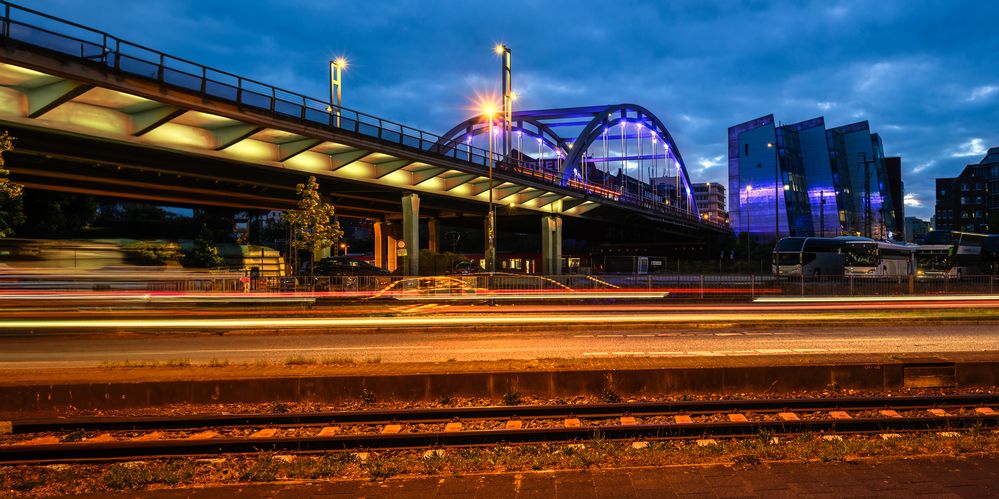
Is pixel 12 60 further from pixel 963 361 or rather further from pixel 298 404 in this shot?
pixel 963 361

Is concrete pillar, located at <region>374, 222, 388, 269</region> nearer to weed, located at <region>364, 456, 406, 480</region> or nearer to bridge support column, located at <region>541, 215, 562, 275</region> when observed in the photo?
bridge support column, located at <region>541, 215, 562, 275</region>

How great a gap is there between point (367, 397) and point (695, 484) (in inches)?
215

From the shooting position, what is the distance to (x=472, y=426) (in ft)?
29.1

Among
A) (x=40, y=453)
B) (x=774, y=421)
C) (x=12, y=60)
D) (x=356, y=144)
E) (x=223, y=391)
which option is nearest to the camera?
(x=40, y=453)

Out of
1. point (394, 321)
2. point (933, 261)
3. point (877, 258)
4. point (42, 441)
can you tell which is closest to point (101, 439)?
point (42, 441)

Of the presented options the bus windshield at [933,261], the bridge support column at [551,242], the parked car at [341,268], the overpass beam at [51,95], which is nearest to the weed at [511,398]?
the overpass beam at [51,95]

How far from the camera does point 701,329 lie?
20766 mm

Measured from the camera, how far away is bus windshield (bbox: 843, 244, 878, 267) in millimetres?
44281

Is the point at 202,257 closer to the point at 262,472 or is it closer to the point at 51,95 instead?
the point at 51,95

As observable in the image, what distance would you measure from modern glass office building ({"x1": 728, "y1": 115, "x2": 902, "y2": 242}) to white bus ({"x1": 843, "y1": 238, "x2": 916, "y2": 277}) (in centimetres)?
4889

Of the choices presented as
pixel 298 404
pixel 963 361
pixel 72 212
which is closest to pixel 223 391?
pixel 298 404

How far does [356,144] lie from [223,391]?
26.9 metres

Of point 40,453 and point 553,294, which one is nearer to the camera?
point 40,453

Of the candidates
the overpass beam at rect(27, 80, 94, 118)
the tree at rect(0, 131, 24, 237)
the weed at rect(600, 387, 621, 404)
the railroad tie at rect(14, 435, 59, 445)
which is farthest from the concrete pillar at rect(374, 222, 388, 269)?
the railroad tie at rect(14, 435, 59, 445)
